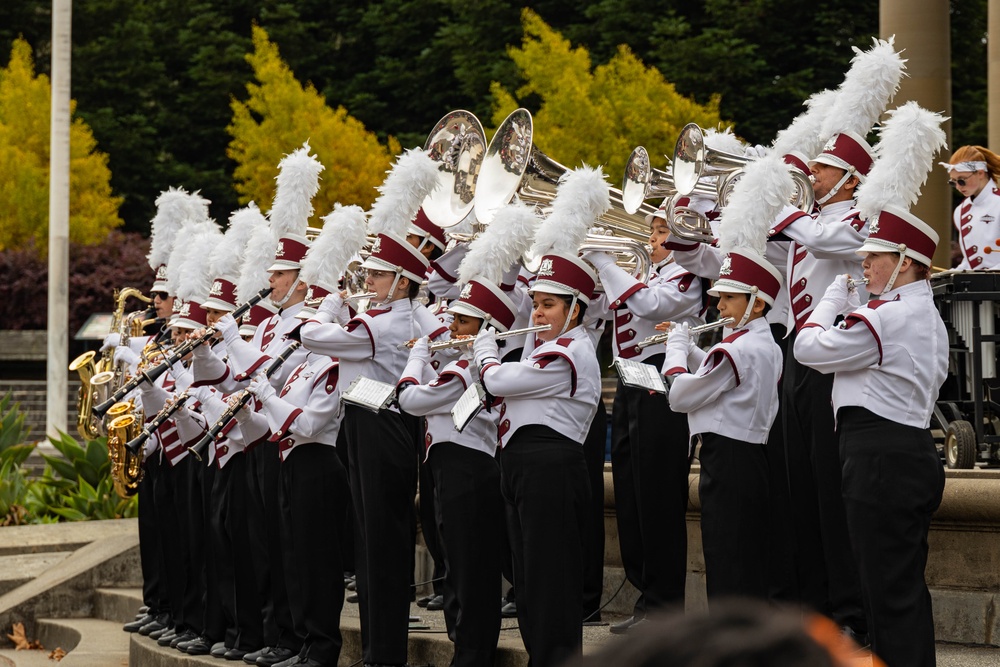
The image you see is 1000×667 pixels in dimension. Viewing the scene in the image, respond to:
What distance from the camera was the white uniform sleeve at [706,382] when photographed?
6371 mm

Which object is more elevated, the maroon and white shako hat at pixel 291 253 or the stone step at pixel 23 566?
Result: the maroon and white shako hat at pixel 291 253

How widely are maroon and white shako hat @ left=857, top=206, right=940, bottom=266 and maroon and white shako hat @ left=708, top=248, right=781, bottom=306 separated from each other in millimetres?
667

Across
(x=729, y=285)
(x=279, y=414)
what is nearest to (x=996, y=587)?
(x=729, y=285)

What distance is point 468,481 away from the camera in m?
7.04

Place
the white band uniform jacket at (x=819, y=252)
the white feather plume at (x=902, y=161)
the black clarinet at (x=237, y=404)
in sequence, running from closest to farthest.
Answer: the white feather plume at (x=902, y=161), the white band uniform jacket at (x=819, y=252), the black clarinet at (x=237, y=404)

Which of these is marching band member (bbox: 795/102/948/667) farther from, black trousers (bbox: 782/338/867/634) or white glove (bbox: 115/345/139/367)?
white glove (bbox: 115/345/139/367)

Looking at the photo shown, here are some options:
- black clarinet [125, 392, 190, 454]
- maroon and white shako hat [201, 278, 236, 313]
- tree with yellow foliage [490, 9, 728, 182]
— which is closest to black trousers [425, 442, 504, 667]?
black clarinet [125, 392, 190, 454]

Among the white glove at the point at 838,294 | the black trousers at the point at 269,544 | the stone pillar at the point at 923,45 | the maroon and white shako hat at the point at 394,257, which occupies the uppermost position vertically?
the stone pillar at the point at 923,45

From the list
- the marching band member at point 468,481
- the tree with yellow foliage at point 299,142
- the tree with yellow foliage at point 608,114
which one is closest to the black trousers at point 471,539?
the marching band member at point 468,481

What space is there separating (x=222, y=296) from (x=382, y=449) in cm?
247

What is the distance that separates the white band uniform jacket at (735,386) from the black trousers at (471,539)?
110 centimetres

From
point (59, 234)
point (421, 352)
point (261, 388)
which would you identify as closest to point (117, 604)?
point (261, 388)

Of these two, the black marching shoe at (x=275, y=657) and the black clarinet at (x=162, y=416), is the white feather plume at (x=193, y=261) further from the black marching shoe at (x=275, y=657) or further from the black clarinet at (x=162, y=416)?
the black marching shoe at (x=275, y=657)

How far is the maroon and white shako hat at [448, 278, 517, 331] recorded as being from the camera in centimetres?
697
